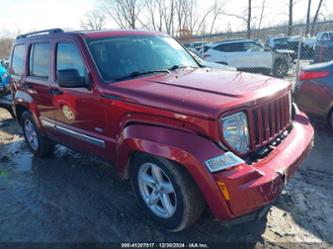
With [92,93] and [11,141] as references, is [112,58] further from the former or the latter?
[11,141]

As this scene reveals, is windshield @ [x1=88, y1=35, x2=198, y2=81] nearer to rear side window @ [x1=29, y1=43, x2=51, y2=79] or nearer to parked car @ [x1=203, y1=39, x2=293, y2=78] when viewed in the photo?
rear side window @ [x1=29, y1=43, x2=51, y2=79]

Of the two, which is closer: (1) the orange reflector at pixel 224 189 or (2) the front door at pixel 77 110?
(1) the orange reflector at pixel 224 189

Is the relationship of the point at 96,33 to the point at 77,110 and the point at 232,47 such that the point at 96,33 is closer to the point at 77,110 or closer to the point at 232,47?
the point at 77,110

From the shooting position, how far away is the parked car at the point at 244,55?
45.1ft

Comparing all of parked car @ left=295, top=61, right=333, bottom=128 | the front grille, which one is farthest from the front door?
parked car @ left=295, top=61, right=333, bottom=128

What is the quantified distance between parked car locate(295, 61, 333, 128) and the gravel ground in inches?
33.2

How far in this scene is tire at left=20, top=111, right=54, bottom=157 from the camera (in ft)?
17.3

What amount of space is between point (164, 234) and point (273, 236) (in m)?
1.04

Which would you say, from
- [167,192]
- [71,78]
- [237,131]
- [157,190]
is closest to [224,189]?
→ [237,131]

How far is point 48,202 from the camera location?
3961 mm

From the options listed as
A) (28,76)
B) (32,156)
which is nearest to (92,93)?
(28,76)

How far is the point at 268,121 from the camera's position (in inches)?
121

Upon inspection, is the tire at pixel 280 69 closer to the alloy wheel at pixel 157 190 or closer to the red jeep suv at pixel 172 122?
the red jeep suv at pixel 172 122

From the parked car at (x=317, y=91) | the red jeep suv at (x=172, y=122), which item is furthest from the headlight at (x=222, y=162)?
the parked car at (x=317, y=91)
